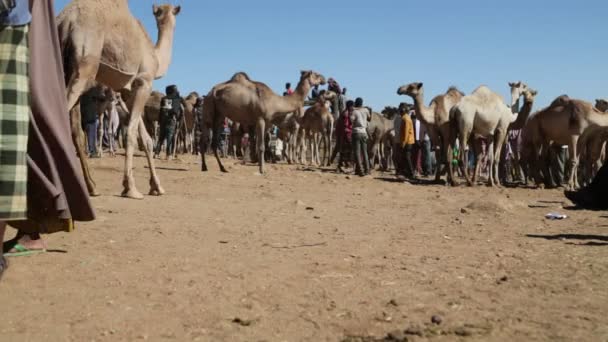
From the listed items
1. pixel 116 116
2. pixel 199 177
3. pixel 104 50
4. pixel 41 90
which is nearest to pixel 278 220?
pixel 104 50

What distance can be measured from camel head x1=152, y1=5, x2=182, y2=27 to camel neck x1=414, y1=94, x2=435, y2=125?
815cm

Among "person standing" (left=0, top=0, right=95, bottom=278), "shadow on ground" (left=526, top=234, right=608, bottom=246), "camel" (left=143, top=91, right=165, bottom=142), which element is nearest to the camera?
"person standing" (left=0, top=0, right=95, bottom=278)

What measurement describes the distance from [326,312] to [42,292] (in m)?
1.67

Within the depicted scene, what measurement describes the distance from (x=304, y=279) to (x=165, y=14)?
7.07m

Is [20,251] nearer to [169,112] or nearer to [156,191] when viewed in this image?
[156,191]

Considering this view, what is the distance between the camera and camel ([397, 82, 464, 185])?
1708cm

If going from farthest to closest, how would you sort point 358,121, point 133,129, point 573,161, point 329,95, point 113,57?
point 329,95
point 358,121
point 573,161
point 133,129
point 113,57

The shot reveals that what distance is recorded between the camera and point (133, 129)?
8.95 meters

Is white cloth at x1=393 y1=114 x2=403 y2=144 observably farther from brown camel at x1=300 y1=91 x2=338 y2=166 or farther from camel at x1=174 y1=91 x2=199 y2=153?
camel at x1=174 y1=91 x2=199 y2=153

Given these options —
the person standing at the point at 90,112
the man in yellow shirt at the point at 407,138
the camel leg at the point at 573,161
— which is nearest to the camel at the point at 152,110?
the person standing at the point at 90,112

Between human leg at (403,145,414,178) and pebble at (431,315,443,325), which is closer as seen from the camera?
pebble at (431,315,443,325)

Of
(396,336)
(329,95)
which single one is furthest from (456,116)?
(396,336)

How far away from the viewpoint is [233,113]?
16781mm

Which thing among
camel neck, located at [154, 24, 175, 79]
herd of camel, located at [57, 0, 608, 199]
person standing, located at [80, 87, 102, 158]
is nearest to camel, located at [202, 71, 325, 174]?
herd of camel, located at [57, 0, 608, 199]
